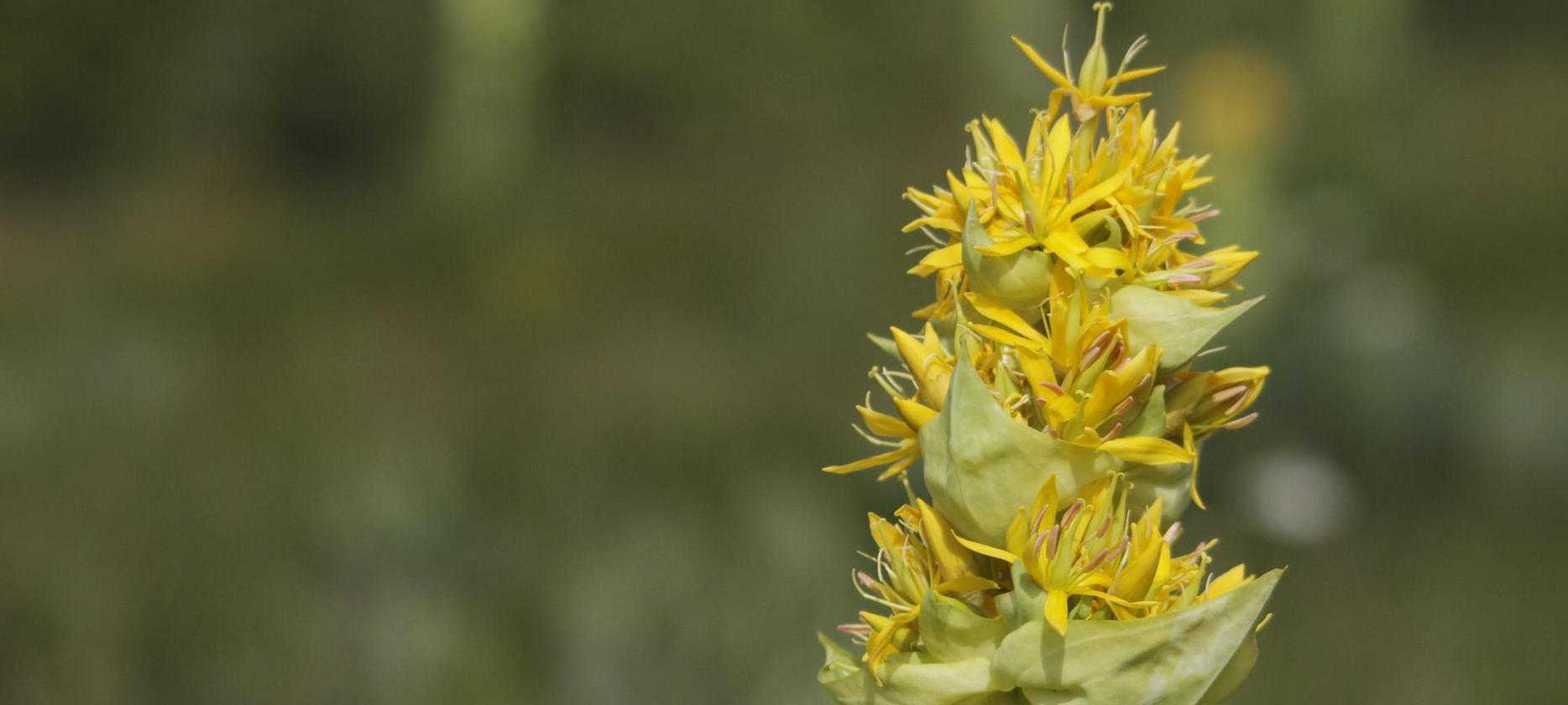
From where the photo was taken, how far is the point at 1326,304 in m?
3.86

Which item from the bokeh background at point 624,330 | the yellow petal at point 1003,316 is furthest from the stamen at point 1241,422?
the bokeh background at point 624,330

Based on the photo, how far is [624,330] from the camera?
5.54 meters

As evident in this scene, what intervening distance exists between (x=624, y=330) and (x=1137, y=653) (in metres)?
4.98

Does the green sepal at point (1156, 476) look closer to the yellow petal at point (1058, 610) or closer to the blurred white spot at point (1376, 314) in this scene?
the yellow petal at point (1058, 610)

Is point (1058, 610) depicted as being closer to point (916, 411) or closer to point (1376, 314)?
point (916, 411)

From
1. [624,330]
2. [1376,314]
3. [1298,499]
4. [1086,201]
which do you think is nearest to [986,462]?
[1086,201]

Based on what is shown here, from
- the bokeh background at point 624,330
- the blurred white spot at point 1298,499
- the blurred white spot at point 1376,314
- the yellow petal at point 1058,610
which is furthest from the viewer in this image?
the blurred white spot at point 1376,314

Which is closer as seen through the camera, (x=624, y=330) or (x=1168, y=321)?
(x=1168, y=321)

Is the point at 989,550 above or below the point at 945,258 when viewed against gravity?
below

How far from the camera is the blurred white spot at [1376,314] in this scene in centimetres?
388

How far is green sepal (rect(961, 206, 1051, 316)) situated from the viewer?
2.18 ft

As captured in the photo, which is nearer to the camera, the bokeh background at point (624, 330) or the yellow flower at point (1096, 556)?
the yellow flower at point (1096, 556)

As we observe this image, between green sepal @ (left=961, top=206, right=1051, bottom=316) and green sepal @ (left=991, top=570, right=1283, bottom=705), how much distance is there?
0.51 feet

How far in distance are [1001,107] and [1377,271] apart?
1.37 metres
